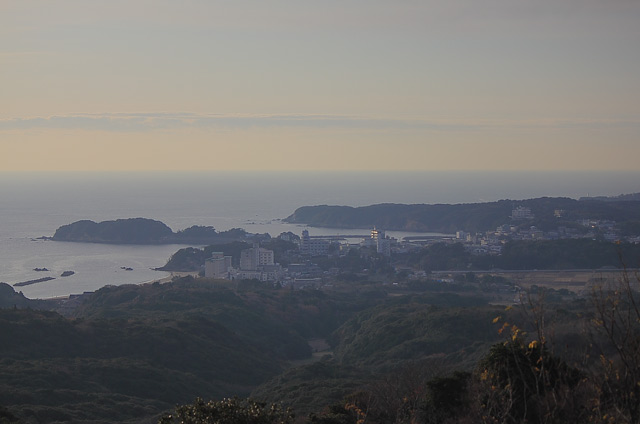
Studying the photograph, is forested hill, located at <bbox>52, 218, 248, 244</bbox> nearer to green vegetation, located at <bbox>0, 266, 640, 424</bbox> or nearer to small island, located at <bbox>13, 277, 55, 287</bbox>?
small island, located at <bbox>13, 277, 55, 287</bbox>

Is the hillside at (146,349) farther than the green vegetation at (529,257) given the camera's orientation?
No

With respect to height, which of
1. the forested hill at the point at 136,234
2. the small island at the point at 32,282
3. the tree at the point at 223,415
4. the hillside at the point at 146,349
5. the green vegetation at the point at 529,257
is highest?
the forested hill at the point at 136,234

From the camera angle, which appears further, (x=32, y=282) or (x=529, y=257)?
(x=529, y=257)

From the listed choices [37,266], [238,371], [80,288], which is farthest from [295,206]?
[238,371]

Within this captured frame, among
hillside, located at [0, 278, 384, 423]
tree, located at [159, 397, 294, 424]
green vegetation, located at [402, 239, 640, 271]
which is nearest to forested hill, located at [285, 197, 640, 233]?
green vegetation, located at [402, 239, 640, 271]

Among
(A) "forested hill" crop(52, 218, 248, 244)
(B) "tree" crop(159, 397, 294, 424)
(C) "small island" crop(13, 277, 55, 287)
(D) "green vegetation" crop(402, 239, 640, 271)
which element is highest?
(A) "forested hill" crop(52, 218, 248, 244)

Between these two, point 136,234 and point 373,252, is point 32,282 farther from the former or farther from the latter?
point 373,252

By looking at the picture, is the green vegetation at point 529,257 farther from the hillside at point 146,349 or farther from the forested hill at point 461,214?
the hillside at point 146,349

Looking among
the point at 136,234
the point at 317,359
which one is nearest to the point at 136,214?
the point at 136,234

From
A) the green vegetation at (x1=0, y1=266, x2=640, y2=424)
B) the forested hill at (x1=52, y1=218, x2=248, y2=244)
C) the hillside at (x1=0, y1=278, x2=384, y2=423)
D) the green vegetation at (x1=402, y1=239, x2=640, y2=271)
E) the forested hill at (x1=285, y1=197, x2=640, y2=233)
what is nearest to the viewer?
the green vegetation at (x1=0, y1=266, x2=640, y2=424)

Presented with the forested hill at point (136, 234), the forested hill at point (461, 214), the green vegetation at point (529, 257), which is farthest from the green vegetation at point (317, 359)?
the forested hill at point (461, 214)
